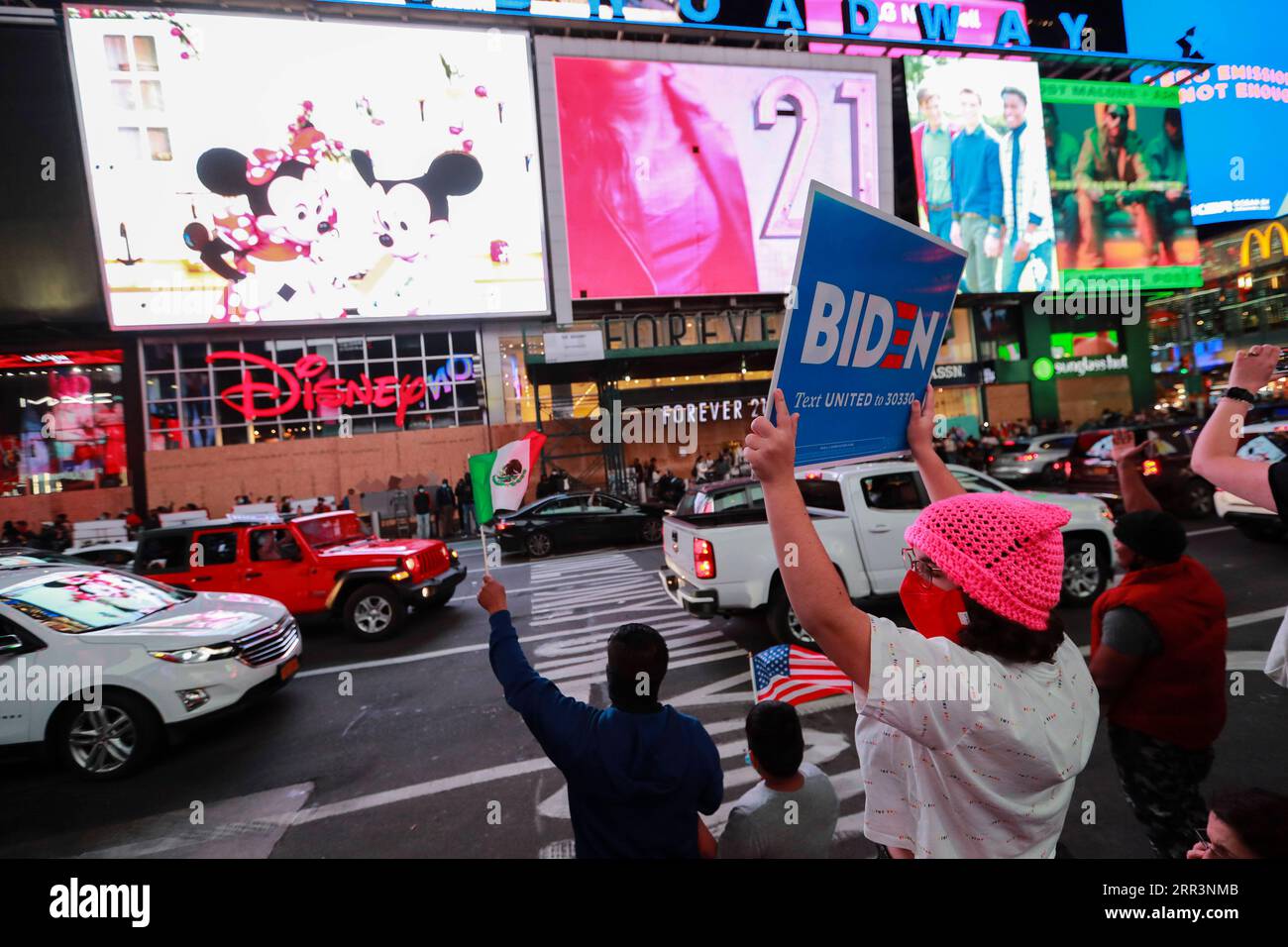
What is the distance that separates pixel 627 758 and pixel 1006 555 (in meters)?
1.14

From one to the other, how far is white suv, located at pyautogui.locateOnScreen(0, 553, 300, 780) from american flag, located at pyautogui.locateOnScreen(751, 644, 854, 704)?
4460 mm

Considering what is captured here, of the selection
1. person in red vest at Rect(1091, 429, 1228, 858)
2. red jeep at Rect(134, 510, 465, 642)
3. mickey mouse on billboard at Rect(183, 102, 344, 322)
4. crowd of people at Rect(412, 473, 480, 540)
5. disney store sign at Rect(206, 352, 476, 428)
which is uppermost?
mickey mouse on billboard at Rect(183, 102, 344, 322)

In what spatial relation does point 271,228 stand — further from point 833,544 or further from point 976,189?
point 976,189

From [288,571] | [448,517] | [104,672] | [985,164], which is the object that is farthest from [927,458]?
[985,164]

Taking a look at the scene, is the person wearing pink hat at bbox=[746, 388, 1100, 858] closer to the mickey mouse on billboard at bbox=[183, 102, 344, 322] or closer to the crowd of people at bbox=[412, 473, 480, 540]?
the crowd of people at bbox=[412, 473, 480, 540]

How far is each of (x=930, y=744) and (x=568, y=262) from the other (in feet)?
77.4

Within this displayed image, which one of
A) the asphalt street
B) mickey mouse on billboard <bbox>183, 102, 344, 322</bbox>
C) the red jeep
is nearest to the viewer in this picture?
the asphalt street

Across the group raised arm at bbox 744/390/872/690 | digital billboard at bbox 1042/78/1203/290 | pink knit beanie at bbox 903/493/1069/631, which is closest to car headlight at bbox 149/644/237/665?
raised arm at bbox 744/390/872/690

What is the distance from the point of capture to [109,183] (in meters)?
19.3

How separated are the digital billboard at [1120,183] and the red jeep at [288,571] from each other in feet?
109

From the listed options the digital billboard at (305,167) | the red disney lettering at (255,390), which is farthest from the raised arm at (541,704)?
the red disney lettering at (255,390)

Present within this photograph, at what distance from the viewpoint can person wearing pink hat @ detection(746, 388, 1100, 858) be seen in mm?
1164
